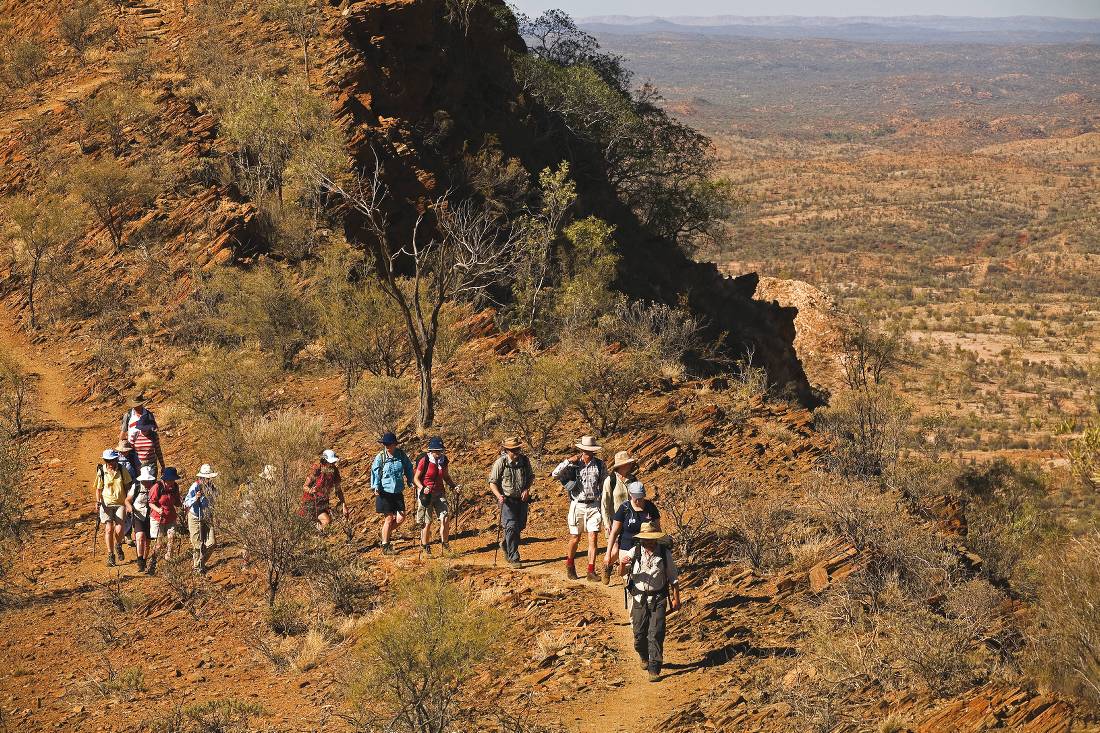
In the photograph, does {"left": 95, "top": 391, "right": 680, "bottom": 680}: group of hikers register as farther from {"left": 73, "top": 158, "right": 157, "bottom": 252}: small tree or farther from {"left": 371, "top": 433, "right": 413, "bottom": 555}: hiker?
{"left": 73, "top": 158, "right": 157, "bottom": 252}: small tree

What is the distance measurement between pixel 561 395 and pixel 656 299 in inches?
533

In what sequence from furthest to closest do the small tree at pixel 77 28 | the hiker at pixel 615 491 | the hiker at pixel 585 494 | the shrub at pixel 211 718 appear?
the small tree at pixel 77 28, the hiker at pixel 585 494, the hiker at pixel 615 491, the shrub at pixel 211 718

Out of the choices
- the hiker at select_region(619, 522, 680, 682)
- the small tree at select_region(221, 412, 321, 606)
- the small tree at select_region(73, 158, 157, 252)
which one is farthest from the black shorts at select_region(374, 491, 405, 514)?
the small tree at select_region(73, 158, 157, 252)

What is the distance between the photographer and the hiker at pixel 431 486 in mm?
11273

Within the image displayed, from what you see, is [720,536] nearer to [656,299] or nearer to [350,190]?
[350,190]

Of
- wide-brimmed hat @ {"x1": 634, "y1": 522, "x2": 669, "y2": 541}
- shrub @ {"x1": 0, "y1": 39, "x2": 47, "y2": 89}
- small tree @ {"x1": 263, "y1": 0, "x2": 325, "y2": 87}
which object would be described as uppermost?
small tree @ {"x1": 263, "y1": 0, "x2": 325, "y2": 87}

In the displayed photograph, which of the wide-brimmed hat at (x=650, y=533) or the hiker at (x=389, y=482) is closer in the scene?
the wide-brimmed hat at (x=650, y=533)

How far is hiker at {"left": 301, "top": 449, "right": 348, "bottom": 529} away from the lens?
460 inches

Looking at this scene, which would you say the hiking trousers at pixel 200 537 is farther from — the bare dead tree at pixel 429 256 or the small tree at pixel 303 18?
the small tree at pixel 303 18

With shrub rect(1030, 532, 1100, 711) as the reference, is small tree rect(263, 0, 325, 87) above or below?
above

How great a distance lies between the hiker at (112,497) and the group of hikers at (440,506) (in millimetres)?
13

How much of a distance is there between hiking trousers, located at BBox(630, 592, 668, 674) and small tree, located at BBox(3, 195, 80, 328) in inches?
757

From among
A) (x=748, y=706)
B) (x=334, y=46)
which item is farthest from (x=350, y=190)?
(x=748, y=706)

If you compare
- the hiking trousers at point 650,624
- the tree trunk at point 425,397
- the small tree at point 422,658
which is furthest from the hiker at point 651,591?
the tree trunk at point 425,397
